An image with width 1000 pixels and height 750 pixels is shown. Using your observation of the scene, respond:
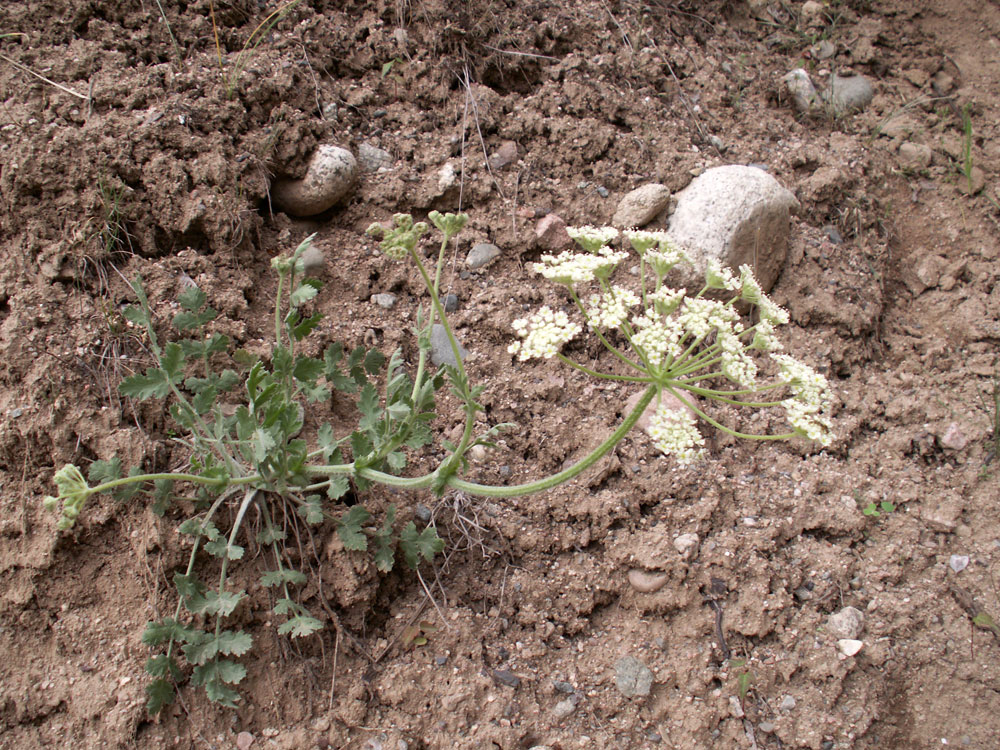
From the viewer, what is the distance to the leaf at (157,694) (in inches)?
102

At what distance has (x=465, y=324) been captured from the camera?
12.8 feet

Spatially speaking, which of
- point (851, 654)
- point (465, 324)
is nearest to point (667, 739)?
point (851, 654)

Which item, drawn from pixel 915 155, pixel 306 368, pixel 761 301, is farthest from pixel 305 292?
pixel 915 155

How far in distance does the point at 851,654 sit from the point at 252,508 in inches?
101

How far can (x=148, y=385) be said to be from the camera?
2.76 metres

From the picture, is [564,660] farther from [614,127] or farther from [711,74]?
[711,74]

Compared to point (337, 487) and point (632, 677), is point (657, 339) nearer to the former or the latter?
point (337, 487)

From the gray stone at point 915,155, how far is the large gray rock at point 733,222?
4.73 ft

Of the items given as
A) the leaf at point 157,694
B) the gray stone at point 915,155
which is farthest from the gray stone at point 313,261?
the gray stone at point 915,155

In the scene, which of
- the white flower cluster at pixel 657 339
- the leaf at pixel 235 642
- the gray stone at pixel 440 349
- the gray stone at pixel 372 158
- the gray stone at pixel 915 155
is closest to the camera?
the white flower cluster at pixel 657 339

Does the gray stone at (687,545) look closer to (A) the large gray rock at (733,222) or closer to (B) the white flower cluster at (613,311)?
(B) the white flower cluster at (613,311)

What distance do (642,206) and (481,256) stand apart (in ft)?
3.30

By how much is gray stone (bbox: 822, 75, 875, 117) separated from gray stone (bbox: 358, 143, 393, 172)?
3257 mm

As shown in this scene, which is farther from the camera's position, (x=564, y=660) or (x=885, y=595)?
(x=885, y=595)
